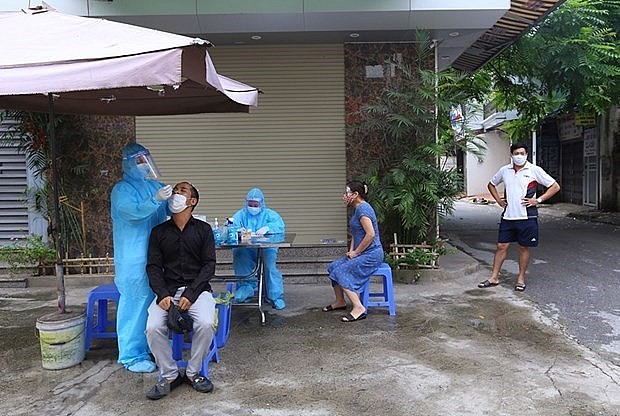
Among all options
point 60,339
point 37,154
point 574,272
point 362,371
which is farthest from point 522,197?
point 37,154

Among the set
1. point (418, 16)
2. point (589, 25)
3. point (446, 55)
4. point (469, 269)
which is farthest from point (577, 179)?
point (418, 16)

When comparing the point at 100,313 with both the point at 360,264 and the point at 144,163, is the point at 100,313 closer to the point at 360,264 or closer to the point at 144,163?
the point at 144,163

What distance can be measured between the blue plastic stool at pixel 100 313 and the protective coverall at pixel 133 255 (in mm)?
595

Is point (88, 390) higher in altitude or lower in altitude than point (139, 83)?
lower

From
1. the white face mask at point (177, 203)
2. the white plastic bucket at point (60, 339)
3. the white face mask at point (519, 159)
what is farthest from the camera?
the white face mask at point (519, 159)

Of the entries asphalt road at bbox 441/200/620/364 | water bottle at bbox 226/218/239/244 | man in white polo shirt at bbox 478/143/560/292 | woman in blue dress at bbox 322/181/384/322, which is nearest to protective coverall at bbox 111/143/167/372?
water bottle at bbox 226/218/239/244

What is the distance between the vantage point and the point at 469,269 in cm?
786

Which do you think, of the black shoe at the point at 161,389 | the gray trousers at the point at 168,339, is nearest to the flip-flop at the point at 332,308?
the gray trousers at the point at 168,339

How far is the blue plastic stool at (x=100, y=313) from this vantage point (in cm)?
481

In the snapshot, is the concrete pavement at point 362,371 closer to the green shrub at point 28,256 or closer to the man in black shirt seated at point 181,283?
the man in black shirt seated at point 181,283

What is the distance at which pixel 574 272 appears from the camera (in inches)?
312

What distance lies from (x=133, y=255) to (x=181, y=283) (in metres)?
0.45

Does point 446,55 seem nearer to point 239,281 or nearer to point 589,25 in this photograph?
point 589,25

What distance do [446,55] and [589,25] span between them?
2730mm
